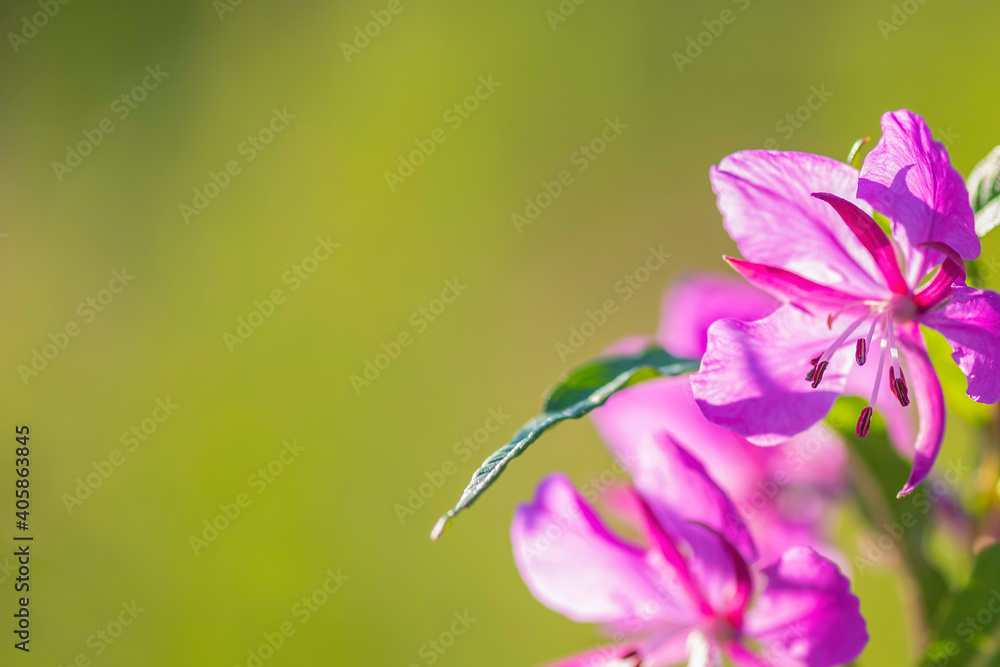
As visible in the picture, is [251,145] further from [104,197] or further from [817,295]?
[817,295]

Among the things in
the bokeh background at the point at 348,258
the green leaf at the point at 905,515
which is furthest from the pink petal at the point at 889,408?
the bokeh background at the point at 348,258

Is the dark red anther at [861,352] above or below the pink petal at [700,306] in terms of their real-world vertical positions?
below

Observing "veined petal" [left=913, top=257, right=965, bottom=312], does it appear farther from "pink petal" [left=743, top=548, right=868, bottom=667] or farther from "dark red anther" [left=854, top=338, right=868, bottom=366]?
"pink petal" [left=743, top=548, right=868, bottom=667]

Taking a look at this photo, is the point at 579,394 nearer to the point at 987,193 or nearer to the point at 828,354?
the point at 828,354

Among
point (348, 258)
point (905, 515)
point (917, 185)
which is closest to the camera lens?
point (917, 185)

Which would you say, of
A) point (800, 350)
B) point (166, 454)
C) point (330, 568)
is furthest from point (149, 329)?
point (800, 350)

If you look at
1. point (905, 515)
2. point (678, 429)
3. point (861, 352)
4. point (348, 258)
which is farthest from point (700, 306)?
point (348, 258)

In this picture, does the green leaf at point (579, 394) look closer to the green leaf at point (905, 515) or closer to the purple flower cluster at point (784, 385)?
the purple flower cluster at point (784, 385)
